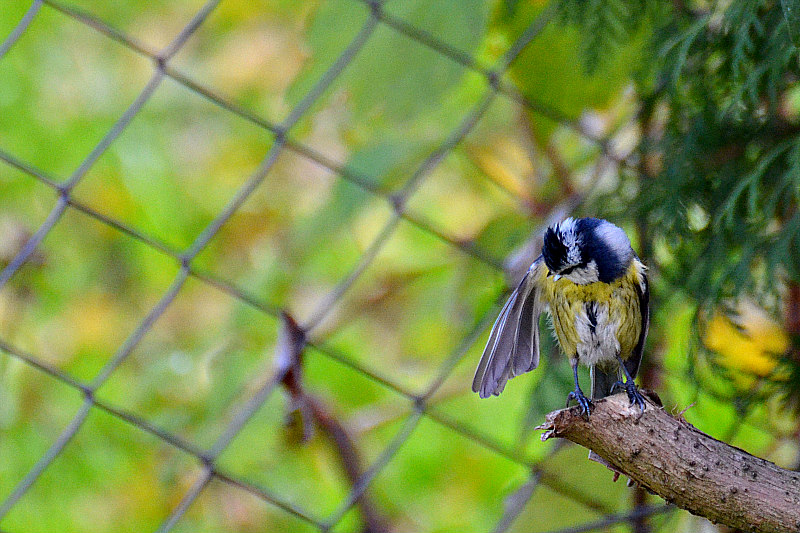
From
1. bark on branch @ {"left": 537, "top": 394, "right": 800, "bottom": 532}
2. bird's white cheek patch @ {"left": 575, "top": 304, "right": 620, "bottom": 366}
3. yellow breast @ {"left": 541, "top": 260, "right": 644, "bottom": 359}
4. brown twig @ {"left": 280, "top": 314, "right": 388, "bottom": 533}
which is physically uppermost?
yellow breast @ {"left": 541, "top": 260, "right": 644, "bottom": 359}

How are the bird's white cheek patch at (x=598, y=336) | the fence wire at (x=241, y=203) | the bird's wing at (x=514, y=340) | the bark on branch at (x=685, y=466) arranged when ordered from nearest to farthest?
the bark on branch at (x=685, y=466) → the bird's wing at (x=514, y=340) → the bird's white cheek patch at (x=598, y=336) → the fence wire at (x=241, y=203)

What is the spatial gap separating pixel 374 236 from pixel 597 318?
929 mm

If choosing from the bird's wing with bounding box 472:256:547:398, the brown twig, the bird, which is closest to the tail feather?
the bird

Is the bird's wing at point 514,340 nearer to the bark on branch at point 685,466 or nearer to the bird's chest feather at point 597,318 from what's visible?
the bird's chest feather at point 597,318

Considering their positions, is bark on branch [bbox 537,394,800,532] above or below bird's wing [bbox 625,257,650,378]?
below

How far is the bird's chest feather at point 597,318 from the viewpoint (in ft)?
3.31

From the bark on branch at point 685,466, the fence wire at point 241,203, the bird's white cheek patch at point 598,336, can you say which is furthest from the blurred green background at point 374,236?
the bark on branch at point 685,466

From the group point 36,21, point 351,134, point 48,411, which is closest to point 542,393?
point 351,134

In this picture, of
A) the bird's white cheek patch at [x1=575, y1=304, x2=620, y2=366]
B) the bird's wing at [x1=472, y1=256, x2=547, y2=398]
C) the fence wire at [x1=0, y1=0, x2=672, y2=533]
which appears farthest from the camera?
the fence wire at [x1=0, y1=0, x2=672, y2=533]

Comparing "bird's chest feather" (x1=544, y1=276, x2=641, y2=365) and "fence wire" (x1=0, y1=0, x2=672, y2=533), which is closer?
"bird's chest feather" (x1=544, y1=276, x2=641, y2=365)

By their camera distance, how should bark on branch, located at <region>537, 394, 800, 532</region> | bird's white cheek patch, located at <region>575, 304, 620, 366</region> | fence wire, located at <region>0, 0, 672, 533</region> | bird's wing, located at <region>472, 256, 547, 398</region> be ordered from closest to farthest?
bark on branch, located at <region>537, 394, 800, 532</region>
bird's wing, located at <region>472, 256, 547, 398</region>
bird's white cheek patch, located at <region>575, 304, 620, 366</region>
fence wire, located at <region>0, 0, 672, 533</region>

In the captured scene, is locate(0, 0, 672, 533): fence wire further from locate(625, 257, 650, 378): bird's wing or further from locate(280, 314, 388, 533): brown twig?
locate(625, 257, 650, 378): bird's wing

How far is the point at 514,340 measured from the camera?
3.00 ft

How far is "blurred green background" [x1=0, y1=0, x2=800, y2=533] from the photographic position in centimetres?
105
